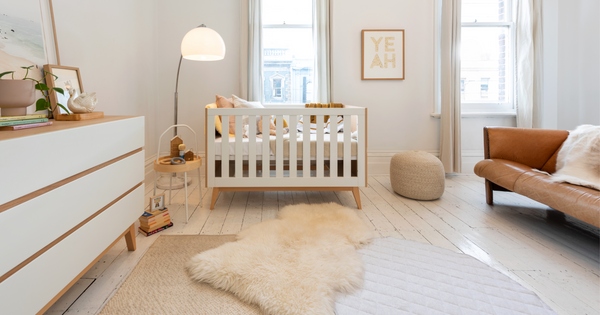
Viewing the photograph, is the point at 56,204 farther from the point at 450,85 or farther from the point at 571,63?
the point at 571,63

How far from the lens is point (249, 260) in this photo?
1316mm

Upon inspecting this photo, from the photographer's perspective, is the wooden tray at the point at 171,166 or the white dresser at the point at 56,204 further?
the wooden tray at the point at 171,166

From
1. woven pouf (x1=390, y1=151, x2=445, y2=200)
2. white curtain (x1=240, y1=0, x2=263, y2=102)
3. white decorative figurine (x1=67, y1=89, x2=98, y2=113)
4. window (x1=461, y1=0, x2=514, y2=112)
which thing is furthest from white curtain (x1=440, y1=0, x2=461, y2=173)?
white decorative figurine (x1=67, y1=89, x2=98, y2=113)

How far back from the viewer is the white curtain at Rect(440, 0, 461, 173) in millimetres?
3125

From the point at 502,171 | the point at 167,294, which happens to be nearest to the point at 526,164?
the point at 502,171

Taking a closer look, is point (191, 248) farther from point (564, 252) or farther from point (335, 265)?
point (564, 252)

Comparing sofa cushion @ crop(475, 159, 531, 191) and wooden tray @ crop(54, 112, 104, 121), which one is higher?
wooden tray @ crop(54, 112, 104, 121)

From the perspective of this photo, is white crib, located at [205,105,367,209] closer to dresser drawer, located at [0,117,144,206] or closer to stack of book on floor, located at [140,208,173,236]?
stack of book on floor, located at [140,208,173,236]

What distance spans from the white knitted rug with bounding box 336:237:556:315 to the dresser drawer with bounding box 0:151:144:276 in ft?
3.02

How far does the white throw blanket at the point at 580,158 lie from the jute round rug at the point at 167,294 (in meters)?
1.79

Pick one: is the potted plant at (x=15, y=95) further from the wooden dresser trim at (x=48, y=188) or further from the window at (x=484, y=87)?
the window at (x=484, y=87)

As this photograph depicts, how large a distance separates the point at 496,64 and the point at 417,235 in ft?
8.76

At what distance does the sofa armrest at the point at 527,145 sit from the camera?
204 centimetres

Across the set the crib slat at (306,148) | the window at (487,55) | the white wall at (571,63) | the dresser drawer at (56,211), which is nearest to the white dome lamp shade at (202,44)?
the crib slat at (306,148)
